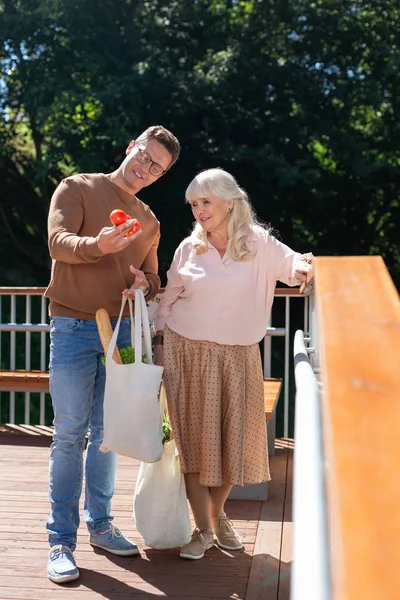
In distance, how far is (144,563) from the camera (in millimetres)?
2834

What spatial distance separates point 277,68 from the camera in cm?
1301

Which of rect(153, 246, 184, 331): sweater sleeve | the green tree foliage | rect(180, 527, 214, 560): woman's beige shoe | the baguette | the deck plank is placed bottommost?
the deck plank

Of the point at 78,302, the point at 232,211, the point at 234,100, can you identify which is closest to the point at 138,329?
the point at 78,302

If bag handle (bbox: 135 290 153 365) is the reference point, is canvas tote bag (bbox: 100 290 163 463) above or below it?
below

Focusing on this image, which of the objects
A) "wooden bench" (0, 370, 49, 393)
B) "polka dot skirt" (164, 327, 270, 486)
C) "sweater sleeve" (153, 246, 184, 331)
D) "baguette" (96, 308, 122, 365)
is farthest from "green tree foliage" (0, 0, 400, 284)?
"baguette" (96, 308, 122, 365)

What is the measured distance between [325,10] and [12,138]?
5.86 m

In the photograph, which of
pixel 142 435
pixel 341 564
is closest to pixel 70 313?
pixel 142 435

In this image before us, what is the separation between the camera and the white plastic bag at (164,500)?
2771 millimetres

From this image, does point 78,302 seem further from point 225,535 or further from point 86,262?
point 225,535

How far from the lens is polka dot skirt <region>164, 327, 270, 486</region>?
2.75 m

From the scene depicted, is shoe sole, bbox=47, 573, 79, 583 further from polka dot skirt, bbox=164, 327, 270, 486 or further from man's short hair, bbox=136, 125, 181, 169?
man's short hair, bbox=136, 125, 181, 169

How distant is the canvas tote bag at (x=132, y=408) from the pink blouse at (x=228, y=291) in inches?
12.0

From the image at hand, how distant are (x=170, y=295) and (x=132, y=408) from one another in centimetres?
50

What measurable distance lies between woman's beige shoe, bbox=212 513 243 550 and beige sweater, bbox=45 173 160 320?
2.97 ft
